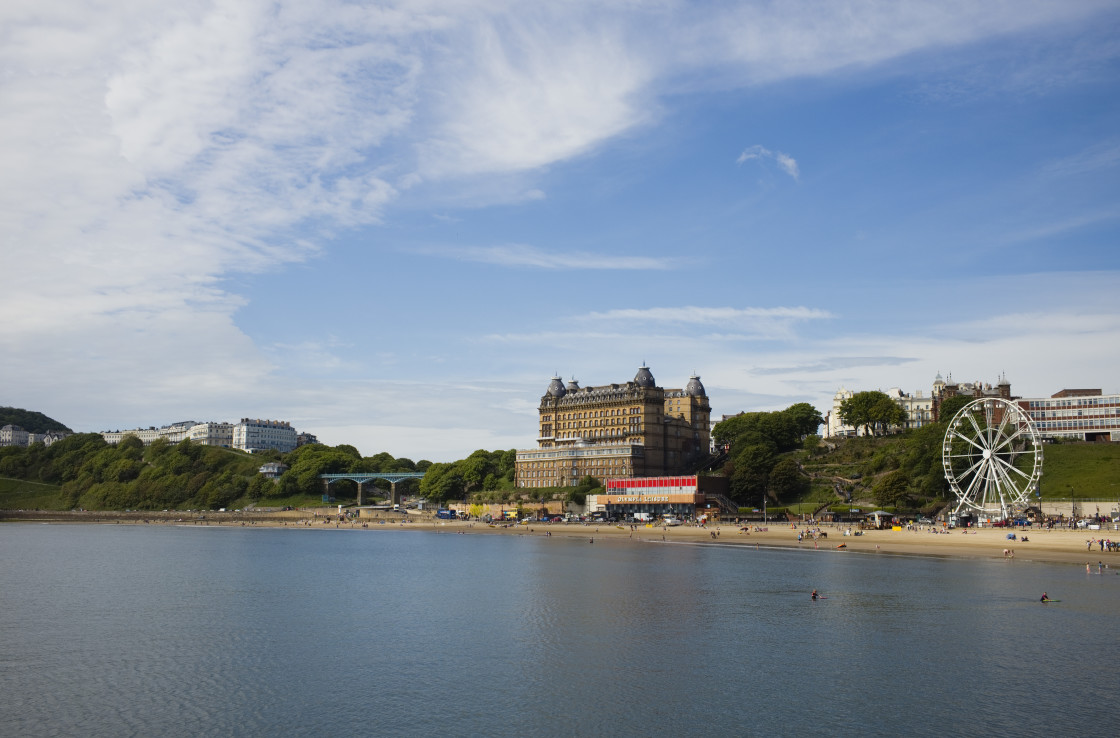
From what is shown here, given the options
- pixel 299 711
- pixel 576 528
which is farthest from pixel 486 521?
pixel 299 711

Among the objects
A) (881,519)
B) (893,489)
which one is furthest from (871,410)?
(881,519)

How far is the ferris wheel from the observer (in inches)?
3883

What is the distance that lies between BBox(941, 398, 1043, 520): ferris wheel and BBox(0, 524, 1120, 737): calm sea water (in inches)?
1139

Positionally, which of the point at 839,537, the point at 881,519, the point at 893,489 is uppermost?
the point at 893,489

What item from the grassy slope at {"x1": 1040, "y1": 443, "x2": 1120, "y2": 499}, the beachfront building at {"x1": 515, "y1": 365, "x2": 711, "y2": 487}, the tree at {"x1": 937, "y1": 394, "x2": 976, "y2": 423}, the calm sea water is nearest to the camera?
the calm sea water

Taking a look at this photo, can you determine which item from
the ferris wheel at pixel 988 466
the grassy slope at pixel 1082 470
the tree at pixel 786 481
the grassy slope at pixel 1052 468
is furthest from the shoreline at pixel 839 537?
the grassy slope at pixel 1082 470

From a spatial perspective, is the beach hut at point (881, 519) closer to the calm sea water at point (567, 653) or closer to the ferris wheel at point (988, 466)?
the ferris wheel at point (988, 466)

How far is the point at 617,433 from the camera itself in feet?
585

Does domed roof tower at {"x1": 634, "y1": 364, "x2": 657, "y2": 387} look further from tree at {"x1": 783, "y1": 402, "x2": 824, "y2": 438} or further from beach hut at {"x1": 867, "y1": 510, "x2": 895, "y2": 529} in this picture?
beach hut at {"x1": 867, "y1": 510, "x2": 895, "y2": 529}

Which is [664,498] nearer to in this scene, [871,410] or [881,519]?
[881,519]

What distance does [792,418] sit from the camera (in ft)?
537

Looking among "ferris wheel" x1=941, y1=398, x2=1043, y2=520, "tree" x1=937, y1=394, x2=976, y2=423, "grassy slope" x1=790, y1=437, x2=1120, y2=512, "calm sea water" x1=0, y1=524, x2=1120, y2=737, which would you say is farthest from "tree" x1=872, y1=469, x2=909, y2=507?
"calm sea water" x1=0, y1=524, x2=1120, y2=737

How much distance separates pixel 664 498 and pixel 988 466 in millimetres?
53128

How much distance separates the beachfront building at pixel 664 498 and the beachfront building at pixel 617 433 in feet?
38.6
